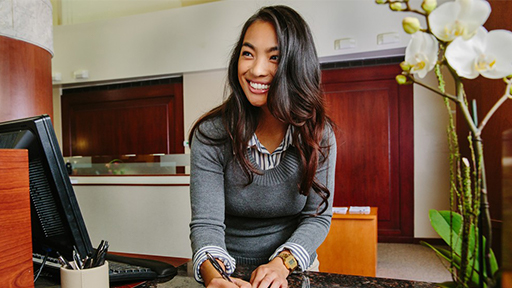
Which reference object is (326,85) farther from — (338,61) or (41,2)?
(41,2)

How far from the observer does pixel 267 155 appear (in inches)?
46.3

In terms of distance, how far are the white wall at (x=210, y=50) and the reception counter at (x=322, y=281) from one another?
8.11ft

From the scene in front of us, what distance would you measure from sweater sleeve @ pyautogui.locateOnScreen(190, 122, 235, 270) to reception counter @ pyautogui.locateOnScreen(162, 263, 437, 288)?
0.09m

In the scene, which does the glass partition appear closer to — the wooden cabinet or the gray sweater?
the gray sweater

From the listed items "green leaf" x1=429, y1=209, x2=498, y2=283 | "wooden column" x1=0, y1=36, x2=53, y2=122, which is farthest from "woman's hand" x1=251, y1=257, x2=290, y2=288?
"wooden column" x1=0, y1=36, x2=53, y2=122

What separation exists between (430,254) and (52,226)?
3.94 metres

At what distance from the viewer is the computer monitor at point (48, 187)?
2.60ft

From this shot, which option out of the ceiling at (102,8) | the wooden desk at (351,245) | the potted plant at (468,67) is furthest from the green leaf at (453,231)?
the ceiling at (102,8)

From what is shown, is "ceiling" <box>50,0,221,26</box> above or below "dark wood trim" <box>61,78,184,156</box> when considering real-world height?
above

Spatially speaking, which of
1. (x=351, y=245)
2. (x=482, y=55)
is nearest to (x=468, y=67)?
(x=482, y=55)

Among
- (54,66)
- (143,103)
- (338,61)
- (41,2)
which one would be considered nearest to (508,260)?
(41,2)

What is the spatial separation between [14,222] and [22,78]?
239cm

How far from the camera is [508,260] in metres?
0.32

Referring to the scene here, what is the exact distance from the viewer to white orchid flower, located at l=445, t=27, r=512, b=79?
1.32 ft
